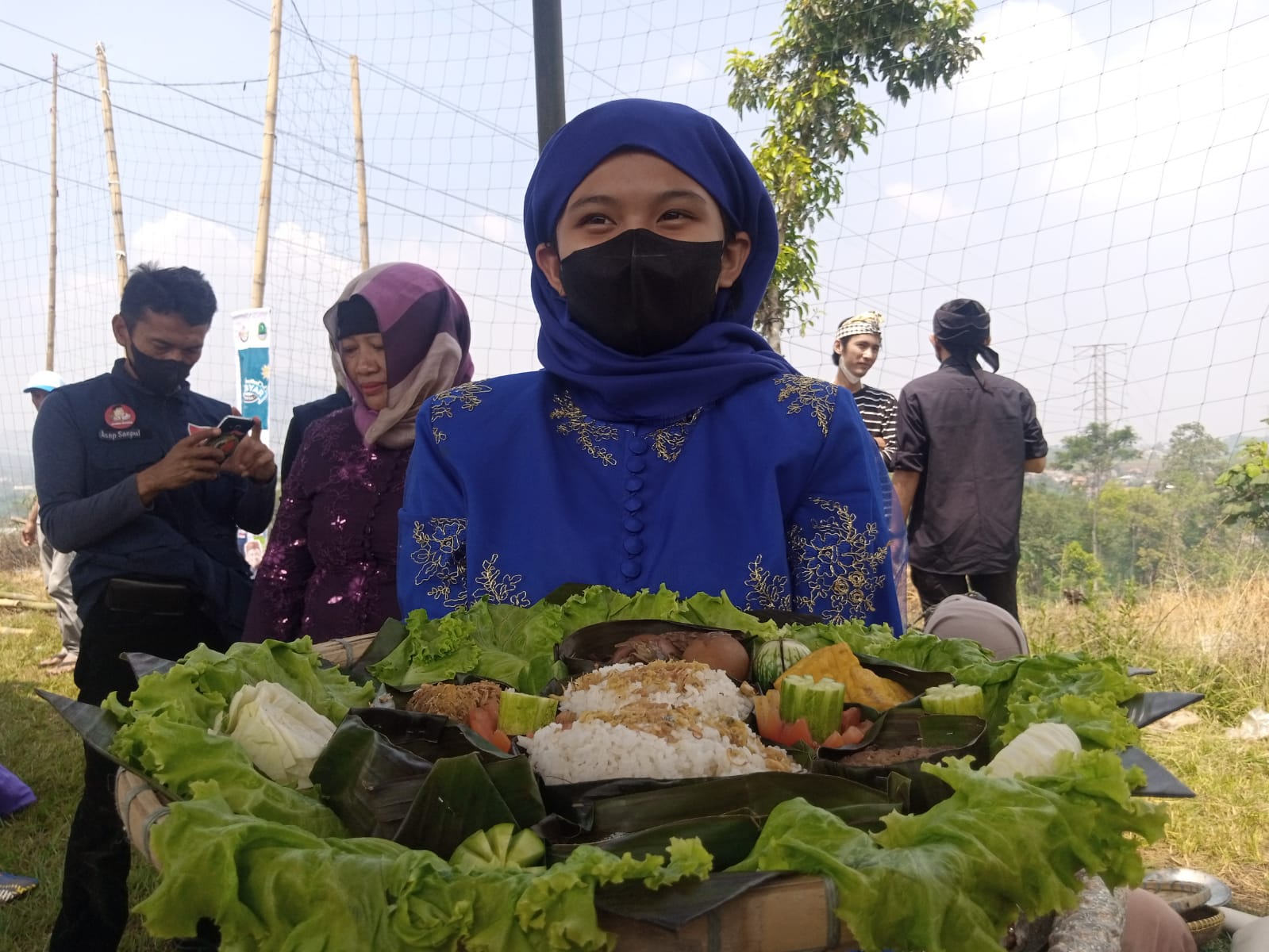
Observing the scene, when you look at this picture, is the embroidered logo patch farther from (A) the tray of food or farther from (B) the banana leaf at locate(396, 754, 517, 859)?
(B) the banana leaf at locate(396, 754, 517, 859)

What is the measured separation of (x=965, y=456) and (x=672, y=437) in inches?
171

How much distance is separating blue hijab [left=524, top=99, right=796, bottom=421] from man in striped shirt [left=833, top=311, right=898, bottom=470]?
14.4 ft

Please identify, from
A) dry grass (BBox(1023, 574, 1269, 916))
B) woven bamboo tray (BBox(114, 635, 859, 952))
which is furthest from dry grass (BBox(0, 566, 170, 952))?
dry grass (BBox(1023, 574, 1269, 916))

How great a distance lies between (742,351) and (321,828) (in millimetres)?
1415

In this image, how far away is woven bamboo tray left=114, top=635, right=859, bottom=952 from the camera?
964 millimetres

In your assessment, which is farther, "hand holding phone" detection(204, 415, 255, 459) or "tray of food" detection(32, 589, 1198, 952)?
"hand holding phone" detection(204, 415, 255, 459)

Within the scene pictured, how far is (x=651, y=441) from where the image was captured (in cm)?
229

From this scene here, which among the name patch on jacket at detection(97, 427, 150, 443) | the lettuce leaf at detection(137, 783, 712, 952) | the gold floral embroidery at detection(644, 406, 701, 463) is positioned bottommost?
the lettuce leaf at detection(137, 783, 712, 952)

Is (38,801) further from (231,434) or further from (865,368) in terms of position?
(865,368)

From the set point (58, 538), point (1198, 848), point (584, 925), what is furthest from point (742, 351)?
point (1198, 848)

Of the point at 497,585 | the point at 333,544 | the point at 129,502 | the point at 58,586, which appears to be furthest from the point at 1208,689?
the point at 58,586

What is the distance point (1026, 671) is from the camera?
176cm

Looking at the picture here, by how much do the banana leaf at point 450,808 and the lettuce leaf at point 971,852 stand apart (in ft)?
1.00

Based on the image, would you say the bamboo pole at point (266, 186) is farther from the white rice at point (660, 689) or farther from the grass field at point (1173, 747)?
the white rice at point (660, 689)
